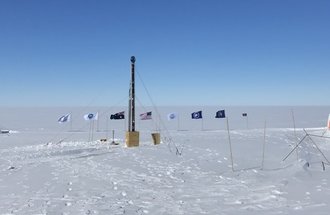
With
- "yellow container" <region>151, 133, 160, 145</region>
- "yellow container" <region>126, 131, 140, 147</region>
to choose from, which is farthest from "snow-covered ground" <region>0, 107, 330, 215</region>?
"yellow container" <region>151, 133, 160, 145</region>

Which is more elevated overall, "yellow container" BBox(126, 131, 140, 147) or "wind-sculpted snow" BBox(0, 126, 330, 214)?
"yellow container" BBox(126, 131, 140, 147)

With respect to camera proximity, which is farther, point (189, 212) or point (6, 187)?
point (6, 187)

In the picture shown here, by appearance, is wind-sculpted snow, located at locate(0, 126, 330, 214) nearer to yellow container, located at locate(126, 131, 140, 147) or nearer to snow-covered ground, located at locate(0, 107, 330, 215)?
snow-covered ground, located at locate(0, 107, 330, 215)

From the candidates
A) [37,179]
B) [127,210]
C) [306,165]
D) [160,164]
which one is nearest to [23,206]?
[127,210]

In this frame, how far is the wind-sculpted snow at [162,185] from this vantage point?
8062mm

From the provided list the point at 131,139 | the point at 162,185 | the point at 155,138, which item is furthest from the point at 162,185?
the point at 155,138

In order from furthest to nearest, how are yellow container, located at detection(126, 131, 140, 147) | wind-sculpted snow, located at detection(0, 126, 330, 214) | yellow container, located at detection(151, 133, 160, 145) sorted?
yellow container, located at detection(151, 133, 160, 145), yellow container, located at detection(126, 131, 140, 147), wind-sculpted snow, located at detection(0, 126, 330, 214)

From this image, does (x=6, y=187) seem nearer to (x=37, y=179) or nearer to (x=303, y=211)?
(x=37, y=179)

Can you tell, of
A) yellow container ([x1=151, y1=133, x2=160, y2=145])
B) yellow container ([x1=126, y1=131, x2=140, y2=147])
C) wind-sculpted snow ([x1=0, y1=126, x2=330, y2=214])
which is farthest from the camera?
yellow container ([x1=151, y1=133, x2=160, y2=145])

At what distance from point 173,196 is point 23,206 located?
3.57m

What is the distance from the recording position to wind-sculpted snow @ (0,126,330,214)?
8.06 m

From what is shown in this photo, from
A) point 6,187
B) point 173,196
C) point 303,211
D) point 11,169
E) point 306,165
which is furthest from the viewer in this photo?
point 11,169

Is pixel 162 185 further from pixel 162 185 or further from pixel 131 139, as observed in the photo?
pixel 131 139

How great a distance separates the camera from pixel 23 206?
8180 millimetres
